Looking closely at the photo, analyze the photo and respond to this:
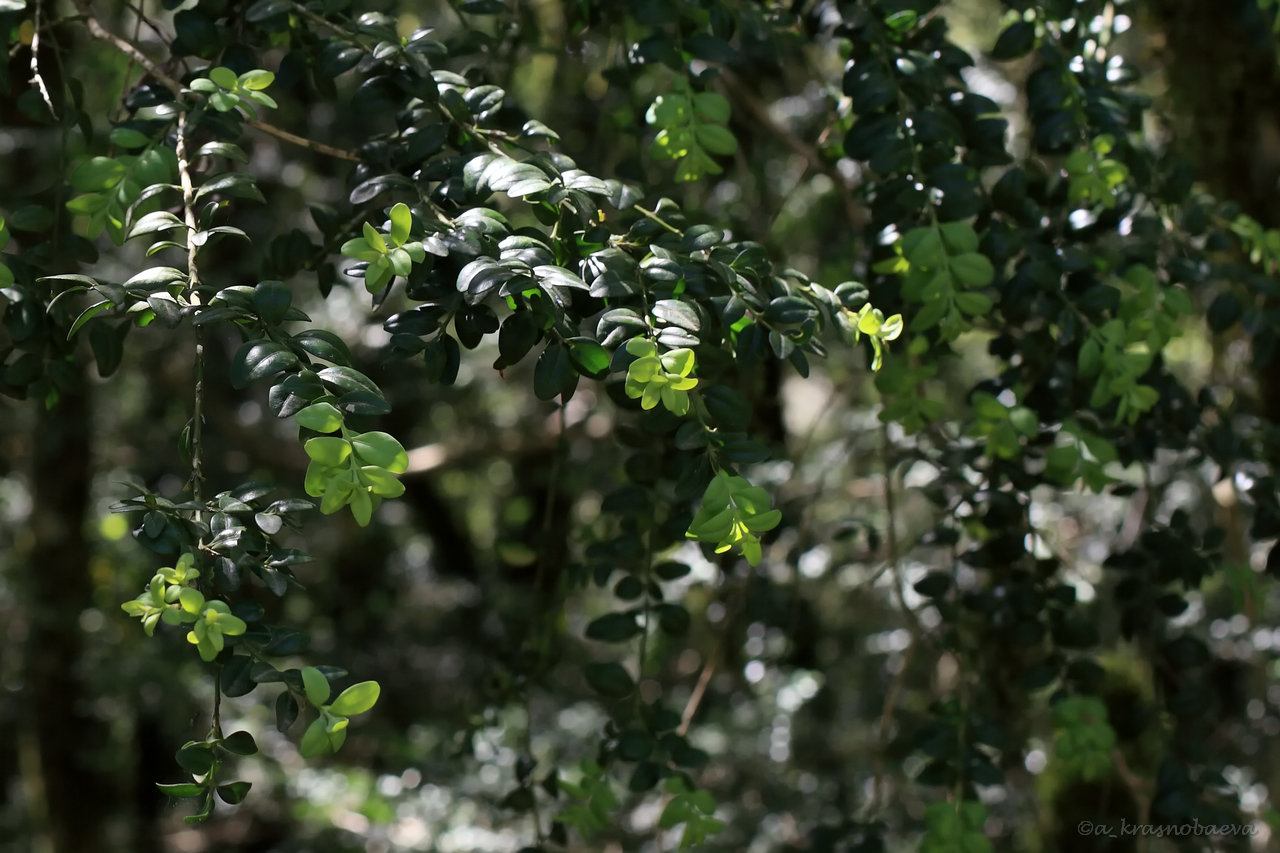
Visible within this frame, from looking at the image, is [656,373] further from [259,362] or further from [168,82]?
[168,82]

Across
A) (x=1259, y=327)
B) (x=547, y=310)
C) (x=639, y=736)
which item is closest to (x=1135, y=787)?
(x=1259, y=327)

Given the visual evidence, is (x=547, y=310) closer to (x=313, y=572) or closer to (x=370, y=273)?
(x=370, y=273)

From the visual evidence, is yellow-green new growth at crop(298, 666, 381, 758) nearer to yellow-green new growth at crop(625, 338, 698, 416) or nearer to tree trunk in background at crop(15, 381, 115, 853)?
yellow-green new growth at crop(625, 338, 698, 416)

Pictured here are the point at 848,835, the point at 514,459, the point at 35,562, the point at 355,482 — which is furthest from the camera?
the point at 514,459

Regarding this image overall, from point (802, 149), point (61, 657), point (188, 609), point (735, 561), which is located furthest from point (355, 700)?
point (61, 657)

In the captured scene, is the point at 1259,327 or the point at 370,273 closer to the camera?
the point at 370,273

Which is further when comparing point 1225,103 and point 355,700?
point 1225,103

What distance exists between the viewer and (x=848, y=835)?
156cm

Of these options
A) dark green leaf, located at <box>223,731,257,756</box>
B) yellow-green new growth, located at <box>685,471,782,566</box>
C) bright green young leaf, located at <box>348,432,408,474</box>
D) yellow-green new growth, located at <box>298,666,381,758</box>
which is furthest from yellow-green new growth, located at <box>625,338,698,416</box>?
dark green leaf, located at <box>223,731,257,756</box>

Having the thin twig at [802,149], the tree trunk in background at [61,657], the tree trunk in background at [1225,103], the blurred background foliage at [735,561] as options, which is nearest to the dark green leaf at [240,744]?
the blurred background foliage at [735,561]

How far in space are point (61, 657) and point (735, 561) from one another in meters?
1.74

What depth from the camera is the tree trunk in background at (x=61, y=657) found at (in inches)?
104

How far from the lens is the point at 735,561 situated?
2104mm

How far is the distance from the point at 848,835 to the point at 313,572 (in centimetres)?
263
